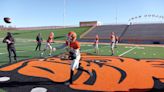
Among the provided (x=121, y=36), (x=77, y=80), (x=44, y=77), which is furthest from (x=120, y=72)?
(x=121, y=36)

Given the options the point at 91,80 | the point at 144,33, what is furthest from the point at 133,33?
the point at 91,80

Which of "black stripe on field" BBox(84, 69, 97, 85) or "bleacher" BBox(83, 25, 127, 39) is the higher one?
"bleacher" BBox(83, 25, 127, 39)

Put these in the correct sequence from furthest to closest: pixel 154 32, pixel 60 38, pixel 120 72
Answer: pixel 60 38 → pixel 154 32 → pixel 120 72

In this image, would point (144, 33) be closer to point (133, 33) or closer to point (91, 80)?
point (133, 33)

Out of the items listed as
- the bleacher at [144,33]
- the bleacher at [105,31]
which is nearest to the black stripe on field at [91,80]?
the bleacher at [144,33]

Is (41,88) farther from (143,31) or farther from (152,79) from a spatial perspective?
(143,31)

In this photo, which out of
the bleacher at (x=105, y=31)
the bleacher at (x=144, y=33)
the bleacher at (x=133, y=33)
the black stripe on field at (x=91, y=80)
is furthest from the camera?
the bleacher at (x=105, y=31)

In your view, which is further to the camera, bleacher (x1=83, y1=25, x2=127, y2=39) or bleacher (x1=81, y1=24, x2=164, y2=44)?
bleacher (x1=83, y1=25, x2=127, y2=39)

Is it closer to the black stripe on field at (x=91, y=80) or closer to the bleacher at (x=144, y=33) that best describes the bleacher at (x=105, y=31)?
the bleacher at (x=144, y=33)

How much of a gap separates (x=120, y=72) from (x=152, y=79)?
174 centimetres

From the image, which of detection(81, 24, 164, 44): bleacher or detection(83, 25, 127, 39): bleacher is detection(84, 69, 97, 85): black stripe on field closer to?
detection(81, 24, 164, 44): bleacher

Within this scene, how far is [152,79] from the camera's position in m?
9.32

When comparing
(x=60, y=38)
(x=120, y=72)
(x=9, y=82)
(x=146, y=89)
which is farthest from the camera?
(x=60, y=38)

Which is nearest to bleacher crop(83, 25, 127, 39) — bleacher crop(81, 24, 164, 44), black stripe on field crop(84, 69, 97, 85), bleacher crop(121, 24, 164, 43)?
bleacher crop(81, 24, 164, 44)
